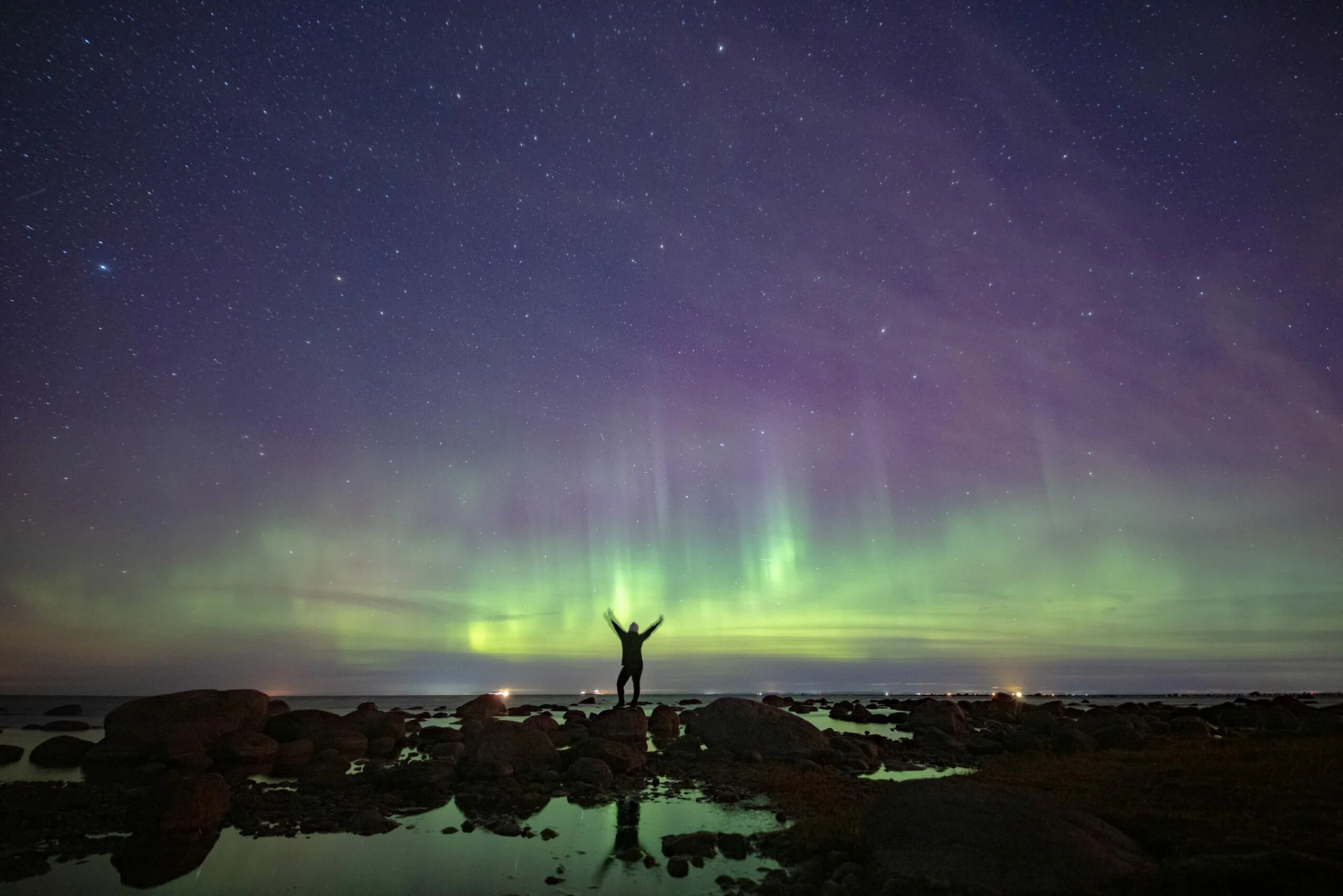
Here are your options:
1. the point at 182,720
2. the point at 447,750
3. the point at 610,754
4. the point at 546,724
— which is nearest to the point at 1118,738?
the point at 610,754

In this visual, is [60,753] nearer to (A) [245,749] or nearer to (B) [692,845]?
(A) [245,749]

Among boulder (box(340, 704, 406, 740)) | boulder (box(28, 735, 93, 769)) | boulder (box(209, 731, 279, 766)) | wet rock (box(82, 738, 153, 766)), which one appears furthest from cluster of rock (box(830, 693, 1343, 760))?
boulder (box(28, 735, 93, 769))

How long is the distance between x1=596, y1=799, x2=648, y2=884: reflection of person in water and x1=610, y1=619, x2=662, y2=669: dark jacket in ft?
41.2

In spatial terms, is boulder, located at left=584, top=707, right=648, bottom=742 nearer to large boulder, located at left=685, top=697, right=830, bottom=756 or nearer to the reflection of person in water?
large boulder, located at left=685, top=697, right=830, bottom=756

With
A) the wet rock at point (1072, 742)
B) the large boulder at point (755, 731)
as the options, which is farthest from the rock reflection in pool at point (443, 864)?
the wet rock at point (1072, 742)

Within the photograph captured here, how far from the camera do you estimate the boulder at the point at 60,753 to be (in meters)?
19.1

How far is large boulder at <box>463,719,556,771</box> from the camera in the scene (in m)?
16.6

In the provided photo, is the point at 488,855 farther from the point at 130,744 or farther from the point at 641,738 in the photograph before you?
the point at 130,744

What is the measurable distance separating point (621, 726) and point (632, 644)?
5232 mm

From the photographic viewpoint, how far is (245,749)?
1903 cm

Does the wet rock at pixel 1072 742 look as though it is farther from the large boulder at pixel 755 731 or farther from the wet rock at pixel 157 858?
the wet rock at pixel 157 858

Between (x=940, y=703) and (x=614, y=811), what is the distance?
21073mm

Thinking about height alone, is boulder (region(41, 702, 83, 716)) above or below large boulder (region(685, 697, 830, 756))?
below

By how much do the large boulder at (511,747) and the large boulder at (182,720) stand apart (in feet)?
30.9
